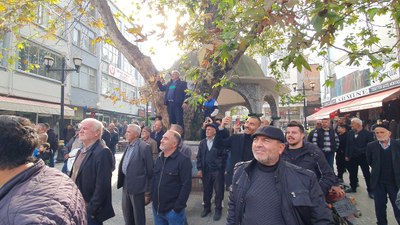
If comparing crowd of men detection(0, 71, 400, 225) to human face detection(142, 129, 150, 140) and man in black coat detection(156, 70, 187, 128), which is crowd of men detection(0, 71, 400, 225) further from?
man in black coat detection(156, 70, 187, 128)

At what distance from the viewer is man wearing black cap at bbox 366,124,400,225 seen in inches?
185

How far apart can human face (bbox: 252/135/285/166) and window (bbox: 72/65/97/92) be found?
2365 centimetres

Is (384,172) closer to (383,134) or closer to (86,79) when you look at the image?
(383,134)

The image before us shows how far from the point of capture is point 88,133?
146 inches

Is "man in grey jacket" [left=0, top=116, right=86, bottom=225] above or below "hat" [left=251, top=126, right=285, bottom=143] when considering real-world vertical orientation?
below

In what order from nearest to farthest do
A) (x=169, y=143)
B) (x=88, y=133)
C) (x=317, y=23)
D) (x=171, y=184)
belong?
(x=317, y=23)
(x=88, y=133)
(x=171, y=184)
(x=169, y=143)

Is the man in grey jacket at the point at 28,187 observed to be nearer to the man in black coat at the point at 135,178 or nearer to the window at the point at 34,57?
the man in black coat at the point at 135,178

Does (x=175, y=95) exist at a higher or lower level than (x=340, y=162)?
higher

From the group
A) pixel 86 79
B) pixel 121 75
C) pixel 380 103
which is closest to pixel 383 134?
pixel 380 103

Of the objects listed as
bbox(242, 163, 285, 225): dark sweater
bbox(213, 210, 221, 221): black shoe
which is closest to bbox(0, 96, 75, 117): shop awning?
bbox(213, 210, 221, 221): black shoe

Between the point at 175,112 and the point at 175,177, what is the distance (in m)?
3.93

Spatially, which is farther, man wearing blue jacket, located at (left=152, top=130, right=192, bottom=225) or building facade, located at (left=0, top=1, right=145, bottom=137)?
building facade, located at (left=0, top=1, right=145, bottom=137)

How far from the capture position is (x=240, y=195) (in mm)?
2553

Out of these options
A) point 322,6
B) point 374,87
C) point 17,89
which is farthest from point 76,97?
point 322,6
